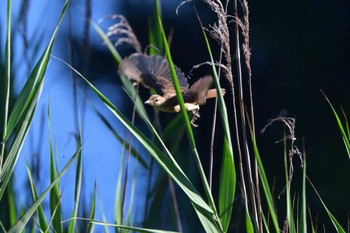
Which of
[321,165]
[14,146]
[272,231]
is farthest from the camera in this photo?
[321,165]

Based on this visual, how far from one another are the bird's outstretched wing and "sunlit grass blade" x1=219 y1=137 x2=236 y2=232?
0.31 meters

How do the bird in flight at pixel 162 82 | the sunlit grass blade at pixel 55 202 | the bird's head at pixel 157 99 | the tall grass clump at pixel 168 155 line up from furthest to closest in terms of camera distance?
the bird's head at pixel 157 99
the bird in flight at pixel 162 82
the sunlit grass blade at pixel 55 202
the tall grass clump at pixel 168 155

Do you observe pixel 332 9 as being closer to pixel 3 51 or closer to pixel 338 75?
pixel 338 75

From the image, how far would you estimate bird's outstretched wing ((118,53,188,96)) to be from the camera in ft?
5.57

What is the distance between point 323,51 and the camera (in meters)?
3.58

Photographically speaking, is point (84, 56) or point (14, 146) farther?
point (84, 56)

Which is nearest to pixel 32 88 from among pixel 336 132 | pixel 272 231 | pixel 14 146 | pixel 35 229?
pixel 14 146

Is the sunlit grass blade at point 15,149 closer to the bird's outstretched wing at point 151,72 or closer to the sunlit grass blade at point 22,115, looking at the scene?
the sunlit grass blade at point 22,115

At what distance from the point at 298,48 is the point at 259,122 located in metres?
0.33

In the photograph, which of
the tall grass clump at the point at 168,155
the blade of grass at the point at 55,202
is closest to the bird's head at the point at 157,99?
the tall grass clump at the point at 168,155

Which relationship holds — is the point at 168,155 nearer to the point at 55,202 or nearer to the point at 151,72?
the point at 55,202

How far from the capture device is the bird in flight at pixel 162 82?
165 centimetres

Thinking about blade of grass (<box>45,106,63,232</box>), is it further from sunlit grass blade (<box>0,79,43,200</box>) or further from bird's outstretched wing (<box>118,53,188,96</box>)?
bird's outstretched wing (<box>118,53,188,96</box>)

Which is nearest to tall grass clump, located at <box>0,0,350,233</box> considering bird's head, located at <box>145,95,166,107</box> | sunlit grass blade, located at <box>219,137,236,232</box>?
sunlit grass blade, located at <box>219,137,236,232</box>
